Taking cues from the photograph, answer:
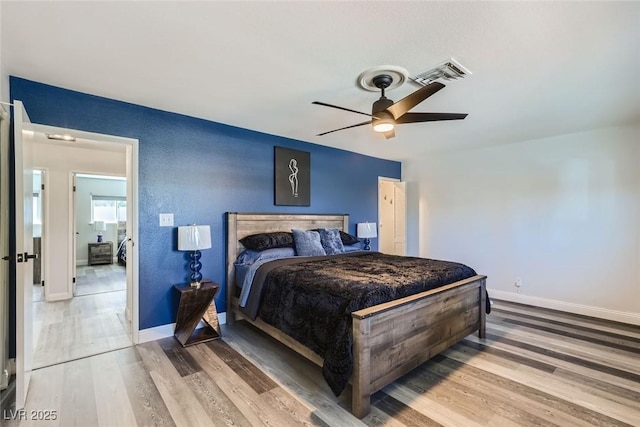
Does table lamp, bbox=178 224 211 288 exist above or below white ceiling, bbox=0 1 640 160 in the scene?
below

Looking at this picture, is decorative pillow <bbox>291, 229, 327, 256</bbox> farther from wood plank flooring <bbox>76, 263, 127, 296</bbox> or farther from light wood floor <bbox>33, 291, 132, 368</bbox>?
wood plank flooring <bbox>76, 263, 127, 296</bbox>

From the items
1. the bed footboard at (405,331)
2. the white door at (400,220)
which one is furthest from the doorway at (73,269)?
the white door at (400,220)

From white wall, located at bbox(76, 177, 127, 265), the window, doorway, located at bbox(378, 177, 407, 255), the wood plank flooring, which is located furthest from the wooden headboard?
the window

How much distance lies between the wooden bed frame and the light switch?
65 centimetres

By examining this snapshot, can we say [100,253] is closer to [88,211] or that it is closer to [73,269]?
[88,211]

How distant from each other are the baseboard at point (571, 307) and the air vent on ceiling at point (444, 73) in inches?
147

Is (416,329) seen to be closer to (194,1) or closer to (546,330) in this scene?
(546,330)

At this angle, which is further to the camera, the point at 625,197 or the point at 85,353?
the point at 625,197

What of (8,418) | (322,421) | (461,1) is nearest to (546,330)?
(322,421)

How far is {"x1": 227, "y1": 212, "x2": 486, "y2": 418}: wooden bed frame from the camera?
6.31 feet

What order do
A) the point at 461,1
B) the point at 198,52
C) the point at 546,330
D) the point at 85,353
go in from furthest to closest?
the point at 546,330
the point at 85,353
the point at 198,52
the point at 461,1

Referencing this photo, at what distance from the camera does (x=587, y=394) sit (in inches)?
84.9

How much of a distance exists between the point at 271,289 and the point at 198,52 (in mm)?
2078

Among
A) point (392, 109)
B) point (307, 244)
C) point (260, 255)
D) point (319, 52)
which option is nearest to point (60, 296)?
point (260, 255)
